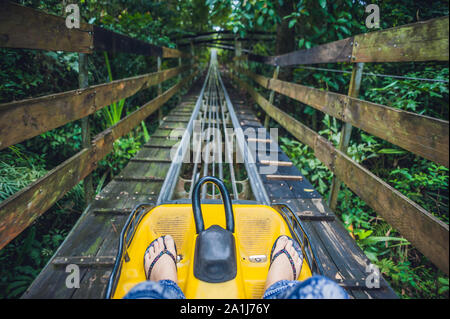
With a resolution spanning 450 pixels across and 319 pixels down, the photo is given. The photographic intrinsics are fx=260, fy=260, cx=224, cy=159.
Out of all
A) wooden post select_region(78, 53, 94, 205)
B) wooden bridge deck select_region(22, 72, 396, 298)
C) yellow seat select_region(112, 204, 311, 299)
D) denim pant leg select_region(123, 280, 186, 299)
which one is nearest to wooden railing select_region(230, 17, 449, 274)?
wooden bridge deck select_region(22, 72, 396, 298)

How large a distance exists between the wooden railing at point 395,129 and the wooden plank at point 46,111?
1844 mm

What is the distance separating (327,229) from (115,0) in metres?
6.21

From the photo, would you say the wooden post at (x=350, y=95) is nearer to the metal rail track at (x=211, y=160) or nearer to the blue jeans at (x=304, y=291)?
the metal rail track at (x=211, y=160)

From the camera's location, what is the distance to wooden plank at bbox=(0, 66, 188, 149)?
1.14 meters

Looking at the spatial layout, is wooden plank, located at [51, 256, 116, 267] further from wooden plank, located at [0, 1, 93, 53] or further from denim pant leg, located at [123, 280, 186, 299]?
wooden plank, located at [0, 1, 93, 53]

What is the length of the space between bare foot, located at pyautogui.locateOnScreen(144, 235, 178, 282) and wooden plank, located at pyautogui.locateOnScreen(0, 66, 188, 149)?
0.83 meters

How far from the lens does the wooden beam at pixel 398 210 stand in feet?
3.45

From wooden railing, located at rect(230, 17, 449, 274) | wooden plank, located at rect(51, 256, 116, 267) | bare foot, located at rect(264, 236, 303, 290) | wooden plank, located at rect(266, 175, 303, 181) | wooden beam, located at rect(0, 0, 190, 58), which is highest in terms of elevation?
wooden beam, located at rect(0, 0, 190, 58)

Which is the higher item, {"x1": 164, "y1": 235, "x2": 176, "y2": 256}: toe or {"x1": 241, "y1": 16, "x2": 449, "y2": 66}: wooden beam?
{"x1": 241, "y1": 16, "x2": 449, "y2": 66}: wooden beam

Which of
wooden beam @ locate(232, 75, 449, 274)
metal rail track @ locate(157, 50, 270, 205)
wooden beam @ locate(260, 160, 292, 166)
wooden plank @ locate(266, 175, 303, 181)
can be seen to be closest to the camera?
wooden beam @ locate(232, 75, 449, 274)

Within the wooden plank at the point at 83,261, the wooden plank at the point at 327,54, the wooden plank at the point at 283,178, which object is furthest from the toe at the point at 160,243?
the wooden plank at the point at 327,54

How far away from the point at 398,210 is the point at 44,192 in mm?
1862
